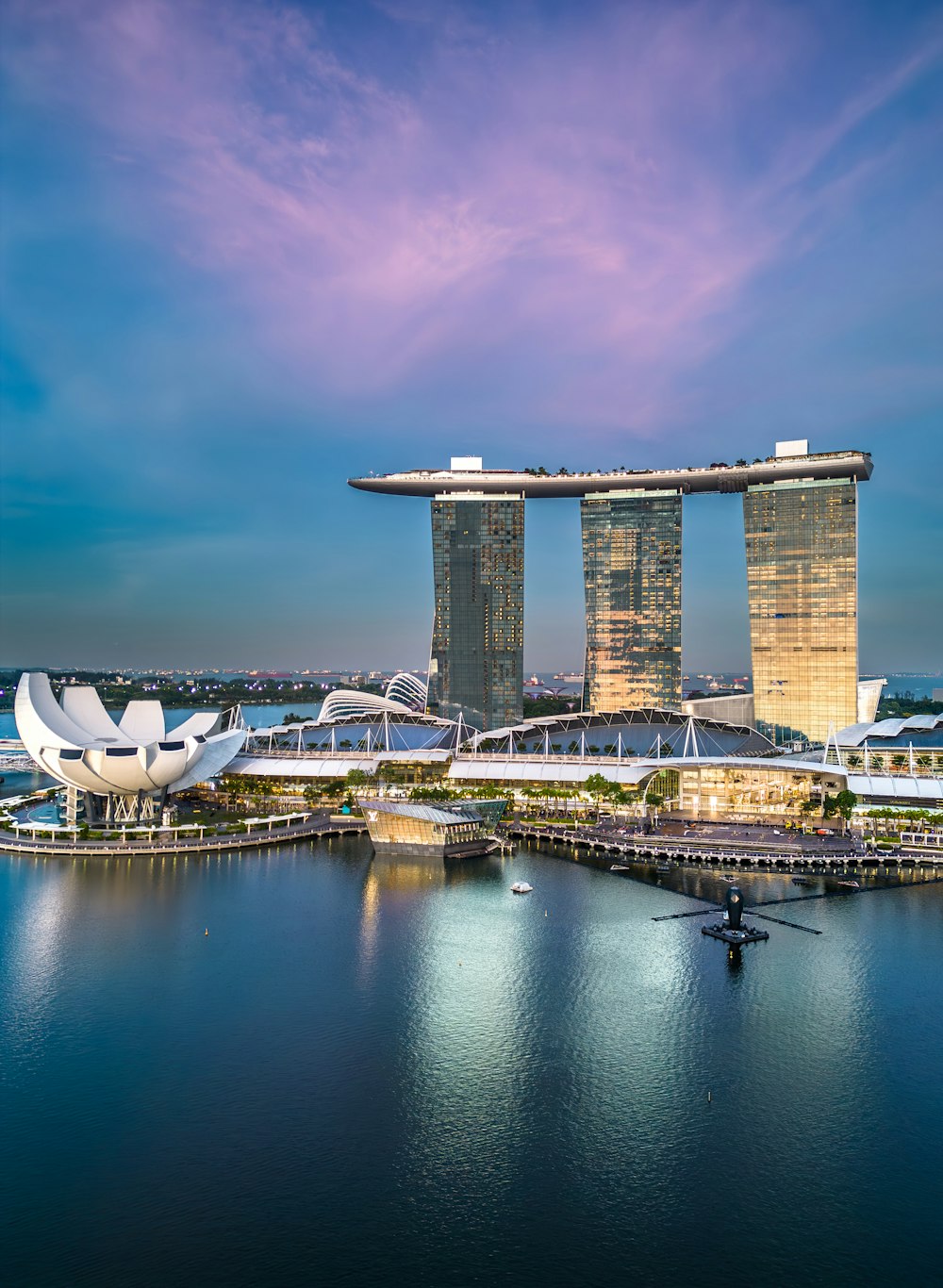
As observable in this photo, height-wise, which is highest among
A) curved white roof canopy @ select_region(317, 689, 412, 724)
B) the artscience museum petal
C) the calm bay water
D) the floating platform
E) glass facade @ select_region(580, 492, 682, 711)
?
glass facade @ select_region(580, 492, 682, 711)

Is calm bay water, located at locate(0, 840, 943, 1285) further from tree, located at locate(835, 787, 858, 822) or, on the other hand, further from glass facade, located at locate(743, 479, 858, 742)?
glass facade, located at locate(743, 479, 858, 742)

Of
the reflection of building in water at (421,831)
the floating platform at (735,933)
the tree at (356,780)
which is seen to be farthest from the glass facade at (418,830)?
the floating platform at (735,933)

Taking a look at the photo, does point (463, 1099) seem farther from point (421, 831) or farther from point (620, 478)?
point (620, 478)

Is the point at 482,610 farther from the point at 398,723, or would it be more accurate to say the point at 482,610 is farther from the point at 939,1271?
the point at 939,1271

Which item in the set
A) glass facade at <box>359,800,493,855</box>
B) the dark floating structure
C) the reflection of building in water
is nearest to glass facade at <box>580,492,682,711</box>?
the reflection of building in water

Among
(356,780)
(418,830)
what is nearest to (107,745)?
(356,780)

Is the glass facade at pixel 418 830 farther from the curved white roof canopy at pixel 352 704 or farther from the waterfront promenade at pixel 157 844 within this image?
the curved white roof canopy at pixel 352 704
